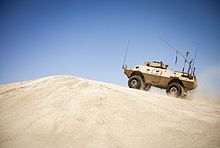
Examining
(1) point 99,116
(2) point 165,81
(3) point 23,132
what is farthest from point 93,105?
(2) point 165,81

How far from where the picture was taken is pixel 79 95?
26.2 ft

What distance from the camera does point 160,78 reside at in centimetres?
1302

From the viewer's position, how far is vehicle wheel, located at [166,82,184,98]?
12133mm

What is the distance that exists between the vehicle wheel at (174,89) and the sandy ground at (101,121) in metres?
4.53

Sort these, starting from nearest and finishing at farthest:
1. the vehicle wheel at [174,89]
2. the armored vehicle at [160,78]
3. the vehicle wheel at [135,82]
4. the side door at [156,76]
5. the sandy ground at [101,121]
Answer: the sandy ground at [101,121], the vehicle wheel at [174,89], the armored vehicle at [160,78], the side door at [156,76], the vehicle wheel at [135,82]

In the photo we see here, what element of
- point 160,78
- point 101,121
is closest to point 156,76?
point 160,78

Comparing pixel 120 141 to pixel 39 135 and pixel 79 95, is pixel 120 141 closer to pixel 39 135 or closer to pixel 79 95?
pixel 39 135

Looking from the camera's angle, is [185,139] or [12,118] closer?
[185,139]

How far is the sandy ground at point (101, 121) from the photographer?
523 cm

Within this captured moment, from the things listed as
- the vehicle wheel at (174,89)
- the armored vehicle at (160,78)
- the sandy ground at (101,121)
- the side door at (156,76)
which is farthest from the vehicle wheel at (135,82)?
the sandy ground at (101,121)

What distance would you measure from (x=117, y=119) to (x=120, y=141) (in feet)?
3.40

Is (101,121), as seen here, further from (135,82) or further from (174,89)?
(135,82)

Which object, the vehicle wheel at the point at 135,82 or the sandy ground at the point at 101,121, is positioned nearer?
the sandy ground at the point at 101,121

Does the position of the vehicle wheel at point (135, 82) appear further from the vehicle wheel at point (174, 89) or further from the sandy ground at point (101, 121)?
the sandy ground at point (101, 121)
